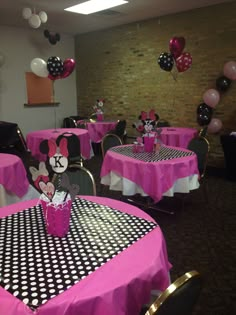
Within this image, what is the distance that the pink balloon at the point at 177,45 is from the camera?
17.9 feet

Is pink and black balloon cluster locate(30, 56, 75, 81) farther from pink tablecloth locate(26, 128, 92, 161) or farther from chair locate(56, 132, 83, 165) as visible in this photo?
chair locate(56, 132, 83, 165)

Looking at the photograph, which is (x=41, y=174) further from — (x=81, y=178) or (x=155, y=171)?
(x=155, y=171)

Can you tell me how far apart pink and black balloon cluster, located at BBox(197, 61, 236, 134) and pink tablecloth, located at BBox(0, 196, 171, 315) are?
4258 mm

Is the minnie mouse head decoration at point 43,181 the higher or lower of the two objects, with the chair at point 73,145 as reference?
higher

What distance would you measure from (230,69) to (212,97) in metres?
0.55

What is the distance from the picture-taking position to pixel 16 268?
121cm

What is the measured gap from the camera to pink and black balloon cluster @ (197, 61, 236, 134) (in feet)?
17.0

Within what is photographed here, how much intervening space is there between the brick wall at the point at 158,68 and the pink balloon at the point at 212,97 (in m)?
0.26

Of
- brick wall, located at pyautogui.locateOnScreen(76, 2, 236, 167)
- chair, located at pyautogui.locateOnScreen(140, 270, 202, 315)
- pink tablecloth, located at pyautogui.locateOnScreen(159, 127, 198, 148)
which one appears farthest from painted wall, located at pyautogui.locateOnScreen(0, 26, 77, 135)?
chair, located at pyautogui.locateOnScreen(140, 270, 202, 315)

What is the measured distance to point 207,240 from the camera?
3.02m

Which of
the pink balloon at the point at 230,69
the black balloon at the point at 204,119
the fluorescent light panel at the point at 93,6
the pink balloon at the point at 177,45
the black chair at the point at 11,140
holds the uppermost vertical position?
the fluorescent light panel at the point at 93,6

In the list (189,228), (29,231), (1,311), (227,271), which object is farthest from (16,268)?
(189,228)

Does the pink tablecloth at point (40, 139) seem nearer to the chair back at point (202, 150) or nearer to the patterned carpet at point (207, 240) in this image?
the patterned carpet at point (207, 240)
